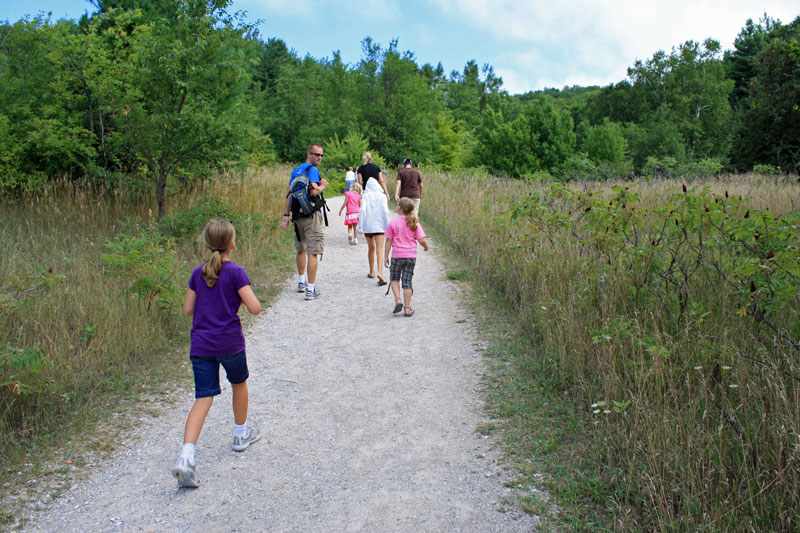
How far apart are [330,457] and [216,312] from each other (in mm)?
1248

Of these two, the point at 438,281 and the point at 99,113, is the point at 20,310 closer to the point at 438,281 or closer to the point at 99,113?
the point at 438,281

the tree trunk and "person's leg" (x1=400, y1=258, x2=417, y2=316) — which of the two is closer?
"person's leg" (x1=400, y1=258, x2=417, y2=316)

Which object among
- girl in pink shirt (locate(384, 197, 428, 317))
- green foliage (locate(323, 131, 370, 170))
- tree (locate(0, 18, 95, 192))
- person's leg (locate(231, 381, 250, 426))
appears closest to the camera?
person's leg (locate(231, 381, 250, 426))

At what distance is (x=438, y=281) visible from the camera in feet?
29.1

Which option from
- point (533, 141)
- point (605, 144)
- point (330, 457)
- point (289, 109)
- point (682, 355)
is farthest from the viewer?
point (289, 109)

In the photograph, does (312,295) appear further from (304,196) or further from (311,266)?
(304,196)

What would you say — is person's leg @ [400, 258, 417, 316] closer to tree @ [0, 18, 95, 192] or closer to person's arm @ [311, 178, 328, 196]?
person's arm @ [311, 178, 328, 196]

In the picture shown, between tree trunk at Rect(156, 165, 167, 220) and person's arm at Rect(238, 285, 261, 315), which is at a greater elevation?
tree trunk at Rect(156, 165, 167, 220)

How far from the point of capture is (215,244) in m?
3.45

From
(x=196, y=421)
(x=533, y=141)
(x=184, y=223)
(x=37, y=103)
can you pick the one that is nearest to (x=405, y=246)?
(x=196, y=421)

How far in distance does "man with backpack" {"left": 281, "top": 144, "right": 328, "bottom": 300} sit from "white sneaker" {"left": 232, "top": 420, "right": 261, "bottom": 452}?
12.7 ft

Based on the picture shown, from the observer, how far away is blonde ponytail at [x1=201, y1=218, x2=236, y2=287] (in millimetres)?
3367

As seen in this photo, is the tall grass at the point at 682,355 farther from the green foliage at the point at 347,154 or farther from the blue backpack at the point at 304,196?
the green foliage at the point at 347,154

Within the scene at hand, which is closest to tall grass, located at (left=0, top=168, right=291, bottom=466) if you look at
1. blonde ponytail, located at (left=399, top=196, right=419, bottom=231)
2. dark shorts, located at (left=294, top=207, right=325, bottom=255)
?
dark shorts, located at (left=294, top=207, right=325, bottom=255)
